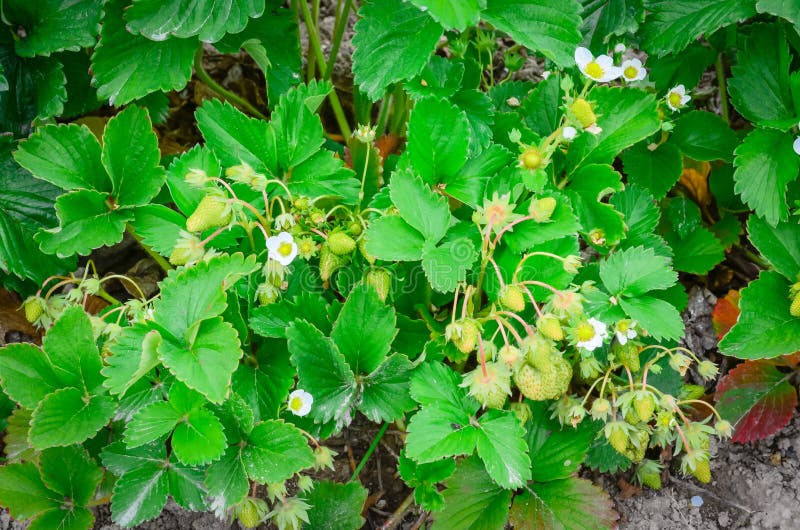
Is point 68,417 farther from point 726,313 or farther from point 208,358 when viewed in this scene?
point 726,313

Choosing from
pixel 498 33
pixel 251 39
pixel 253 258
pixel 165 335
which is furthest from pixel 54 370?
pixel 498 33

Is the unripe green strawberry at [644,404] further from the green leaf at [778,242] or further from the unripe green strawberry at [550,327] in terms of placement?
the green leaf at [778,242]

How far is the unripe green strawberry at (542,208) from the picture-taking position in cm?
121

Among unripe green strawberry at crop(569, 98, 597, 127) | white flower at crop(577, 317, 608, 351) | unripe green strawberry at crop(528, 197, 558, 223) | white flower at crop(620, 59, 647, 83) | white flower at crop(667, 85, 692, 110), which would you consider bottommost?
white flower at crop(577, 317, 608, 351)

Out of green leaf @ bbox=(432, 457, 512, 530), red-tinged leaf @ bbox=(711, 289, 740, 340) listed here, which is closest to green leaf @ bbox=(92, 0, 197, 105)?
green leaf @ bbox=(432, 457, 512, 530)

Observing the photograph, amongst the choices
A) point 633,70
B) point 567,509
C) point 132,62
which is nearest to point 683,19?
→ point 633,70

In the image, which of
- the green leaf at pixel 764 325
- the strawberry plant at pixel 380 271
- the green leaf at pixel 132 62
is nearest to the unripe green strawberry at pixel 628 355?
the strawberry plant at pixel 380 271

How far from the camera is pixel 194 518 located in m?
1.54

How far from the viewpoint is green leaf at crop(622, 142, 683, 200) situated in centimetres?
165

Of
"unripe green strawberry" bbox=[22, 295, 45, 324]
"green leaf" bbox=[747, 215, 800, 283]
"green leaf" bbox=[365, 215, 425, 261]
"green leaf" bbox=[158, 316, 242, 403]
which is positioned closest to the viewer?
"green leaf" bbox=[158, 316, 242, 403]

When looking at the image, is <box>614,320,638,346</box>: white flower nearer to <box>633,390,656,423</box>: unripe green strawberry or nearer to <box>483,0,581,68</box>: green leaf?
<box>633,390,656,423</box>: unripe green strawberry

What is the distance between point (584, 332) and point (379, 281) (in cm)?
39

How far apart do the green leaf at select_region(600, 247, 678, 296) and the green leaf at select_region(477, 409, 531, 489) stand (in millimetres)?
330

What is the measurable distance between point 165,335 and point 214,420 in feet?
0.56
